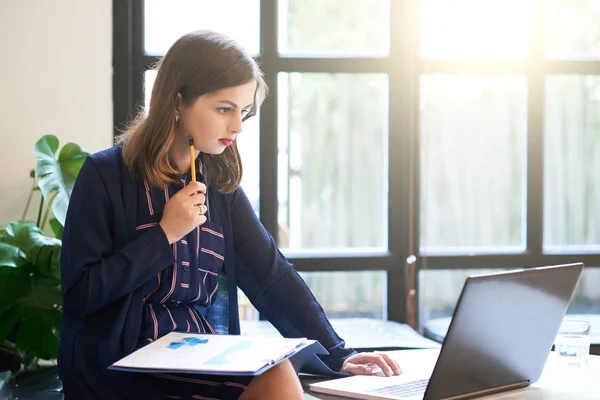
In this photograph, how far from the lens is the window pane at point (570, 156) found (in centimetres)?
360

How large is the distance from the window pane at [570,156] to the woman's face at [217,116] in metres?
2.15

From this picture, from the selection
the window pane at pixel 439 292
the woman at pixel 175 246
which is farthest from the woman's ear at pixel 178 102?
the window pane at pixel 439 292

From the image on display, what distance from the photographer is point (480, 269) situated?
3.59m

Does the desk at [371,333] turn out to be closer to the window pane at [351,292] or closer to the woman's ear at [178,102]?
the window pane at [351,292]

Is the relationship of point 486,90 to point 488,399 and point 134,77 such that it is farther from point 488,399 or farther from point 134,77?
point 488,399

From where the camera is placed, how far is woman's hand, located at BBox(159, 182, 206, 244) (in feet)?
5.64

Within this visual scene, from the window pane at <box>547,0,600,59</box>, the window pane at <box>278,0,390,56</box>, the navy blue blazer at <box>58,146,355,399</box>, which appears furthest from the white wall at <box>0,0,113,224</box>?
the window pane at <box>547,0,600,59</box>

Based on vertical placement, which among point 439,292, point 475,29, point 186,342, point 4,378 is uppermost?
point 475,29

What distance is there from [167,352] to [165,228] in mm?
345

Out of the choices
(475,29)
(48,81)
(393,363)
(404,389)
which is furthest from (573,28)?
(404,389)

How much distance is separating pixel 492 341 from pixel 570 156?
238cm

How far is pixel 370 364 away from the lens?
175 cm

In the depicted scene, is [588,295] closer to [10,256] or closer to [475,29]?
[475,29]

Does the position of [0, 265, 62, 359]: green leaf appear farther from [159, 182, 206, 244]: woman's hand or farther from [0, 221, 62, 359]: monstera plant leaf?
[159, 182, 206, 244]: woman's hand
